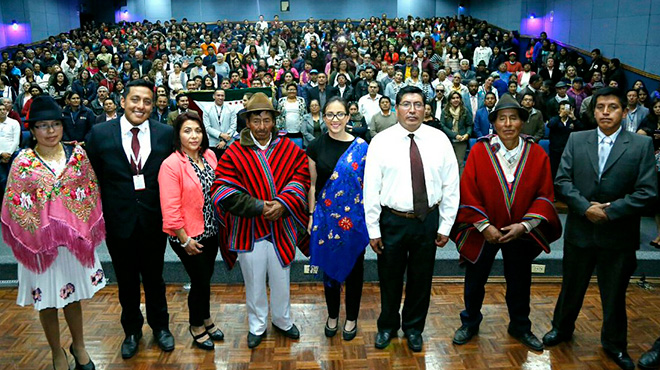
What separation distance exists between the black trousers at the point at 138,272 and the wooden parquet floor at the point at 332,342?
20 centimetres

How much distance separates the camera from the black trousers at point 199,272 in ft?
10.0

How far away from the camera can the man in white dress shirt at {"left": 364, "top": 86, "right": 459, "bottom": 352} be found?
2.92 meters

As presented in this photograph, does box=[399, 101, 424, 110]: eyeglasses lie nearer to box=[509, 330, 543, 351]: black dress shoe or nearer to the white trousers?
the white trousers

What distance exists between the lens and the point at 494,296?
13.0ft

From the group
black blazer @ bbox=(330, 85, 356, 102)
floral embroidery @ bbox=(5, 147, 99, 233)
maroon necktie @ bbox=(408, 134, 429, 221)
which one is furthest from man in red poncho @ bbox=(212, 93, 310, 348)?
black blazer @ bbox=(330, 85, 356, 102)

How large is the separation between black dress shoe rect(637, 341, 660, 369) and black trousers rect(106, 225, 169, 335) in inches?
113

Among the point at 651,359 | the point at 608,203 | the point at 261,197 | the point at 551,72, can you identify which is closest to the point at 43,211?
the point at 261,197

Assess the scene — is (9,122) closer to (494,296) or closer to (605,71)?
(494,296)

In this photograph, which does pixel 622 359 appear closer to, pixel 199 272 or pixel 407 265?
pixel 407 265

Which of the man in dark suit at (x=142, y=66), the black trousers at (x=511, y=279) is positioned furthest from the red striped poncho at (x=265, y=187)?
the man in dark suit at (x=142, y=66)

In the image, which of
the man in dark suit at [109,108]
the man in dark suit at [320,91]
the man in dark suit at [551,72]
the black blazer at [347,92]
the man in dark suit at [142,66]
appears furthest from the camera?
the man in dark suit at [142,66]

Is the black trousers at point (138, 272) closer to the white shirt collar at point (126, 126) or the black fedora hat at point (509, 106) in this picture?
the white shirt collar at point (126, 126)

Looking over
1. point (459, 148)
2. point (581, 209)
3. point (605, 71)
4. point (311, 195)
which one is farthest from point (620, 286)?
point (605, 71)

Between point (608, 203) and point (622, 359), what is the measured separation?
933 mm
